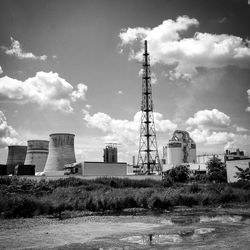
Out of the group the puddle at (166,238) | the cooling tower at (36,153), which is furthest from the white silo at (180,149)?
the puddle at (166,238)

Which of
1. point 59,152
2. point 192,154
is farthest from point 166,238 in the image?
point 192,154

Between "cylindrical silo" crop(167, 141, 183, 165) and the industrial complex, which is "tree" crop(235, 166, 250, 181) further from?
"cylindrical silo" crop(167, 141, 183, 165)

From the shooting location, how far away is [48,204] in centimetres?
1457

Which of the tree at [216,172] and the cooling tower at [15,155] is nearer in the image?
the tree at [216,172]

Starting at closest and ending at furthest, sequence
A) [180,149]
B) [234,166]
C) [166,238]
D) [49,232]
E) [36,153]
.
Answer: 1. [166,238]
2. [49,232]
3. [234,166]
4. [36,153]
5. [180,149]

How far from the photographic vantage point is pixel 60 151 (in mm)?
40500

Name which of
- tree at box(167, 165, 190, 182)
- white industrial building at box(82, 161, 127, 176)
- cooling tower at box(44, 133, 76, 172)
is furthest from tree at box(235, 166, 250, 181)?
cooling tower at box(44, 133, 76, 172)

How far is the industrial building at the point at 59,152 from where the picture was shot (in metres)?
39.8

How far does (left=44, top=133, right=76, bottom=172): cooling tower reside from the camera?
39.9 metres

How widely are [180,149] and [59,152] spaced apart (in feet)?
102

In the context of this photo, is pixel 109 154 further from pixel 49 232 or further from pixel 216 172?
pixel 49 232

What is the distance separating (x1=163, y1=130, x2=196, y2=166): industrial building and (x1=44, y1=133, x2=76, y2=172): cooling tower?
92.4 ft

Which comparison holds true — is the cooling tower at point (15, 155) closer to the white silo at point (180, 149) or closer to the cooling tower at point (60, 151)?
the cooling tower at point (60, 151)

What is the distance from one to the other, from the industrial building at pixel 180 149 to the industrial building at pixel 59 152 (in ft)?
92.3
